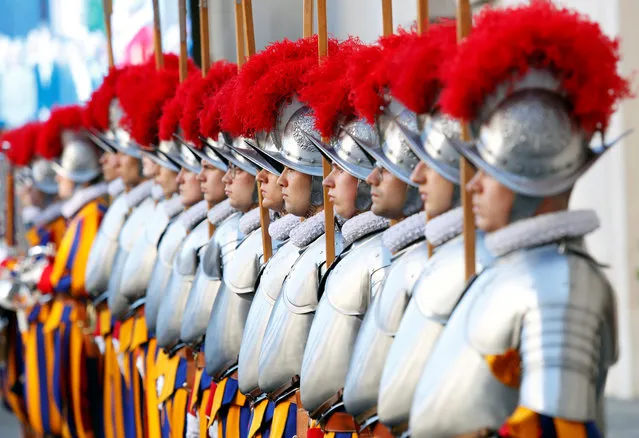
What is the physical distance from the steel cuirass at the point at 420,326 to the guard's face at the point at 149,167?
2865mm

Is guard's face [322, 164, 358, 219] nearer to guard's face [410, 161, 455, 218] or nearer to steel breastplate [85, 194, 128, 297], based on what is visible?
guard's face [410, 161, 455, 218]

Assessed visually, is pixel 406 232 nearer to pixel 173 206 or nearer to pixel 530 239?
pixel 530 239

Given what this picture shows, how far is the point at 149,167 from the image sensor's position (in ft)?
18.2

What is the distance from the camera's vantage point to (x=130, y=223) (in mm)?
5875

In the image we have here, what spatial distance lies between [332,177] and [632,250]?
4.34 m

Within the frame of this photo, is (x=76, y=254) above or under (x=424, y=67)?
under

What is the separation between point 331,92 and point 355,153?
0.18 m

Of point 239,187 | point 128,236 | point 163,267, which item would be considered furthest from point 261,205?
point 128,236

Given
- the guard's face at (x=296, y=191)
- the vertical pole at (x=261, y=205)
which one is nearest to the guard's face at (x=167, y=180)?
the vertical pole at (x=261, y=205)

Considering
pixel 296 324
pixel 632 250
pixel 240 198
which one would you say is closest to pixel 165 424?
pixel 240 198

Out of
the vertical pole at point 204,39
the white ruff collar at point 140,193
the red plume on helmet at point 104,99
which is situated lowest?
the white ruff collar at point 140,193

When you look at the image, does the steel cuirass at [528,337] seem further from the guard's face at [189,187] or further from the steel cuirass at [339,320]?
the guard's face at [189,187]

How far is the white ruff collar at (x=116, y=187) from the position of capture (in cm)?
639

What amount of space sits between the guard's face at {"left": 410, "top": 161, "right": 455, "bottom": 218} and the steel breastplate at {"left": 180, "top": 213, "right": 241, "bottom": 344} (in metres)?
1.66
